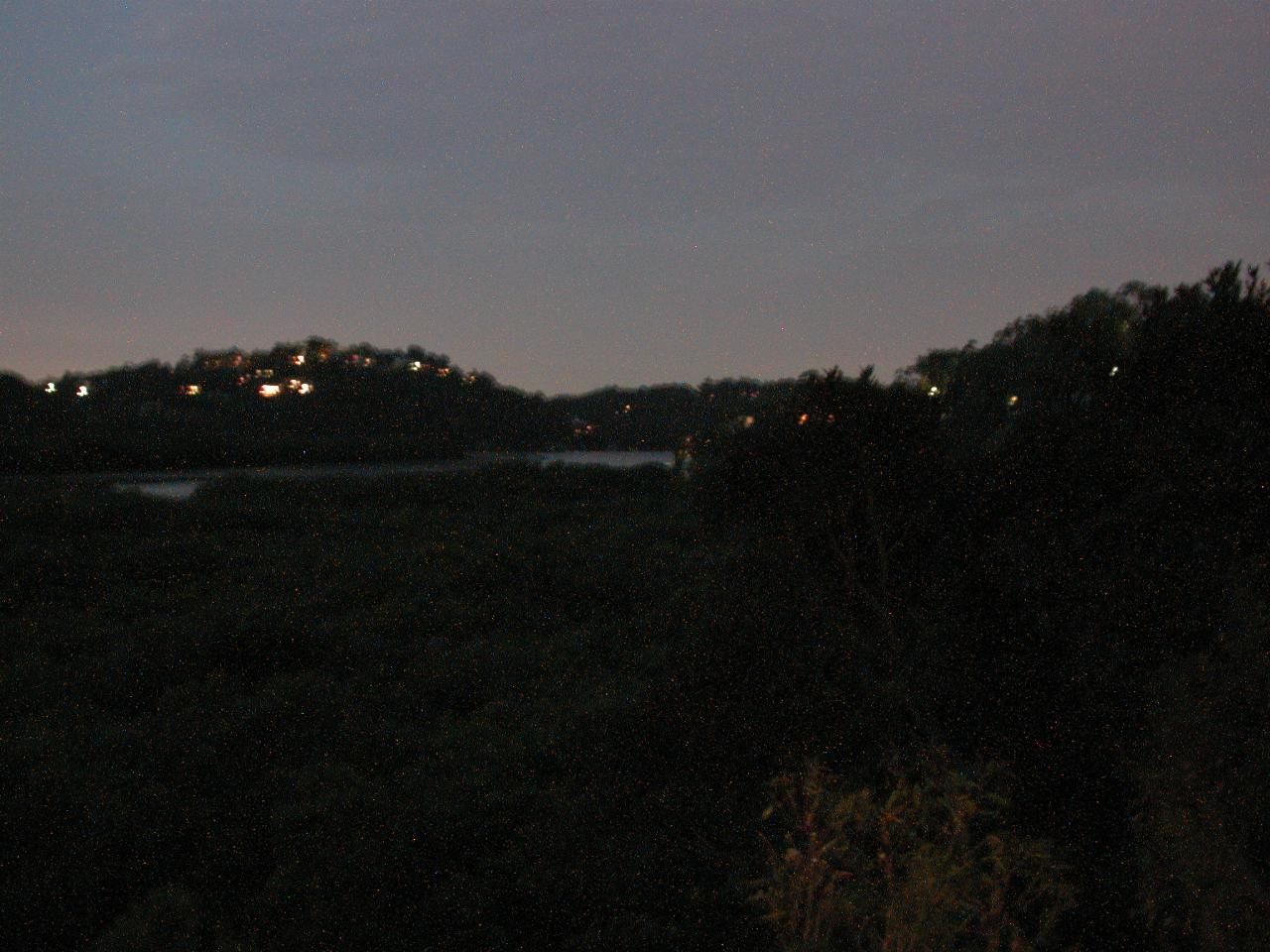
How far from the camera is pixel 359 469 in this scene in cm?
2309

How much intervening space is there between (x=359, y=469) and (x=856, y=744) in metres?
19.7

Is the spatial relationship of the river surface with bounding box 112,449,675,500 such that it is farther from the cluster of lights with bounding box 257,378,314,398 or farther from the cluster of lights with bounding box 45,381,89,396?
the cluster of lights with bounding box 45,381,89,396

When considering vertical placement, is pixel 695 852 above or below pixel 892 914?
below

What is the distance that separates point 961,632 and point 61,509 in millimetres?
15337

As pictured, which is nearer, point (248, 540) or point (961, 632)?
point (961, 632)

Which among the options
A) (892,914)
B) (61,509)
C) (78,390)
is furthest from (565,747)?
(78,390)

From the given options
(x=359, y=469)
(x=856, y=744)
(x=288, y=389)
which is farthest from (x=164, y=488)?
(x=856, y=744)

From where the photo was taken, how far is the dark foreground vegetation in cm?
341

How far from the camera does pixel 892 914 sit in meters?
2.86

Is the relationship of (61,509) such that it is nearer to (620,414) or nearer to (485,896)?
(620,414)

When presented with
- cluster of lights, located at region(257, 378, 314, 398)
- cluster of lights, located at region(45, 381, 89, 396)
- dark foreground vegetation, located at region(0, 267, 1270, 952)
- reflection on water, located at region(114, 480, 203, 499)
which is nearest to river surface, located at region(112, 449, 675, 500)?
reflection on water, located at region(114, 480, 203, 499)

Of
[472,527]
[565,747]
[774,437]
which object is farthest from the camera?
[472,527]

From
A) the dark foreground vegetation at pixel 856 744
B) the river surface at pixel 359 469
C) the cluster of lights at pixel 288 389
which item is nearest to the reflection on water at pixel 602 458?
the river surface at pixel 359 469

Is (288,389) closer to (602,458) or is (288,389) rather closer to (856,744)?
(602,458)
